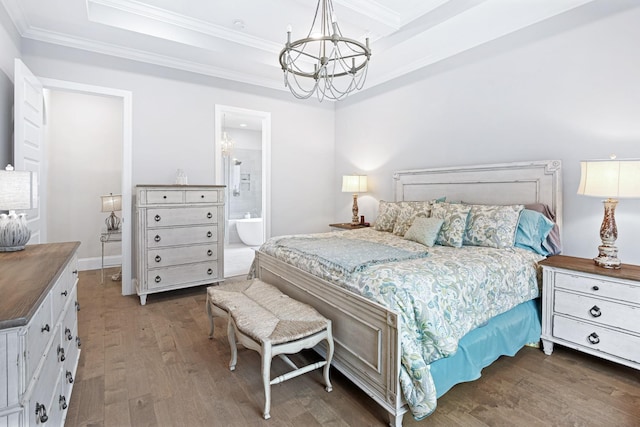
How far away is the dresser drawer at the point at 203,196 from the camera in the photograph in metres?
3.65

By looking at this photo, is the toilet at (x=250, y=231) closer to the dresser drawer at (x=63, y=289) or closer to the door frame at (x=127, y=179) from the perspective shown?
the door frame at (x=127, y=179)

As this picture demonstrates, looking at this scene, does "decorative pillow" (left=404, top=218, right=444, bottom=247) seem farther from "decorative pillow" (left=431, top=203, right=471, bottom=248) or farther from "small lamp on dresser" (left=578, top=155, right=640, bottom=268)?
"small lamp on dresser" (left=578, top=155, right=640, bottom=268)

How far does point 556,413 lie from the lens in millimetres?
1812

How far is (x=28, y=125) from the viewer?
2.79 metres

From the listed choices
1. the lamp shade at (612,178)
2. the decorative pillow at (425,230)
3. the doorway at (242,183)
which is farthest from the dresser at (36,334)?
the doorway at (242,183)

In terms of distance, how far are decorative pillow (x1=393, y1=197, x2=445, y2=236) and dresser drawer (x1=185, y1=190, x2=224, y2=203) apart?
205cm

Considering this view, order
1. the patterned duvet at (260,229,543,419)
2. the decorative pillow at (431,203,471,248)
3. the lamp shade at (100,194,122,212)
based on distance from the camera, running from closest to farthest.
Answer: the patterned duvet at (260,229,543,419) → the decorative pillow at (431,203,471,248) → the lamp shade at (100,194,122,212)

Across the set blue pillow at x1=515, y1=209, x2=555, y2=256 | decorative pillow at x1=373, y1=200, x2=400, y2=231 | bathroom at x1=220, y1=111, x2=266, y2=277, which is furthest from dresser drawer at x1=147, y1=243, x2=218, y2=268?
blue pillow at x1=515, y1=209, x2=555, y2=256

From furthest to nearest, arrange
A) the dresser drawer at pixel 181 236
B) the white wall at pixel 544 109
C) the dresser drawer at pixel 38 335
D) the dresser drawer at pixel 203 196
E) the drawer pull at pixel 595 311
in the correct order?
the dresser drawer at pixel 203 196 < the dresser drawer at pixel 181 236 < the white wall at pixel 544 109 < the drawer pull at pixel 595 311 < the dresser drawer at pixel 38 335

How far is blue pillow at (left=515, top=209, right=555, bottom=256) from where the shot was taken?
2729mm

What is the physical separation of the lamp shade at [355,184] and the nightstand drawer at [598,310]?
108 inches

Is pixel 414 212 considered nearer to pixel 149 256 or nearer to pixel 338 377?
pixel 338 377

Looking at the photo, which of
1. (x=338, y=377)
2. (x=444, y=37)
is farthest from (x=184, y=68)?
(x=338, y=377)

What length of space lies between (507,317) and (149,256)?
3.33 metres
